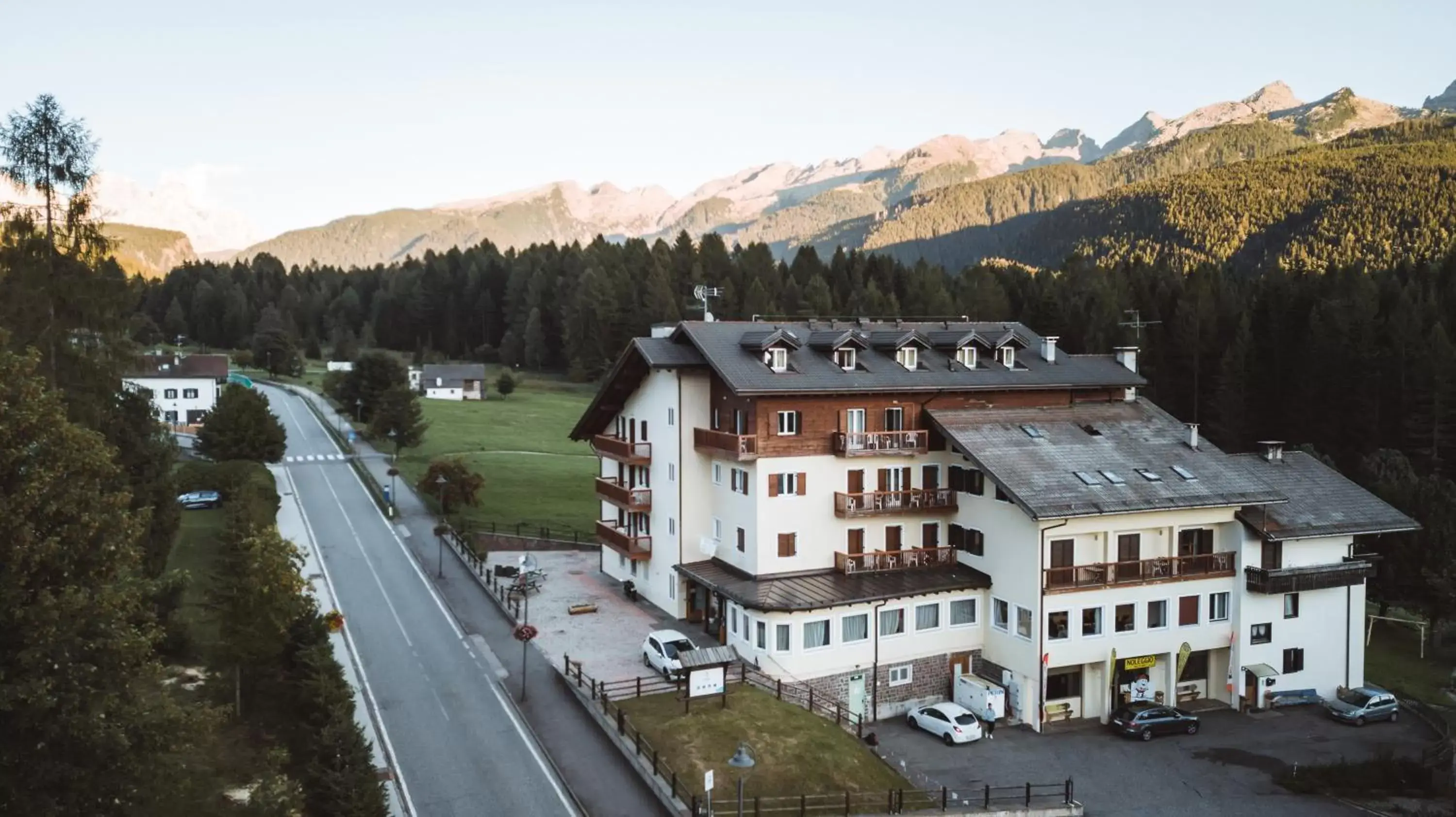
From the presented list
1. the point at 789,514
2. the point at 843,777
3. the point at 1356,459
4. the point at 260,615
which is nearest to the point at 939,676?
the point at 789,514

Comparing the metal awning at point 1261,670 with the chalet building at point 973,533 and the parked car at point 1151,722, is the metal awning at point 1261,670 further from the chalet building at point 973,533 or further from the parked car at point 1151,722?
the parked car at point 1151,722

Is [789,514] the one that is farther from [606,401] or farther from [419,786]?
[419,786]

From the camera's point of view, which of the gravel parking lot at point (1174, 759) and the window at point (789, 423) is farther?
the window at point (789, 423)

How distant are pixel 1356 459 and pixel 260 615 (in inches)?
3192

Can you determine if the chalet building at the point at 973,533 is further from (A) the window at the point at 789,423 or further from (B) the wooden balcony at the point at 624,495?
(B) the wooden balcony at the point at 624,495

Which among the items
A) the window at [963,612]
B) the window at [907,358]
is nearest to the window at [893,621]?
the window at [963,612]

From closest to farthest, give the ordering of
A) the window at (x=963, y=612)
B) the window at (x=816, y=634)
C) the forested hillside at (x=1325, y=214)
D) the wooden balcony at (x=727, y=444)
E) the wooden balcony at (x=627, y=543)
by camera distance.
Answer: the window at (x=816, y=634) < the wooden balcony at (x=727, y=444) < the window at (x=963, y=612) < the wooden balcony at (x=627, y=543) < the forested hillside at (x=1325, y=214)

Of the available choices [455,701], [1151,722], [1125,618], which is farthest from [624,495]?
[1151,722]

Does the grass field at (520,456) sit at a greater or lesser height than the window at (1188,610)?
greater

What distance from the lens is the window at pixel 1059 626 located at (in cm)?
3997

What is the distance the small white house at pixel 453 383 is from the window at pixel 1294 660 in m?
94.5

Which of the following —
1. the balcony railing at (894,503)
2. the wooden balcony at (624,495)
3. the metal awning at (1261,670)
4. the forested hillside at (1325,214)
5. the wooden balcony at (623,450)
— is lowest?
the metal awning at (1261,670)

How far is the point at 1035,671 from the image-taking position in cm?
3969

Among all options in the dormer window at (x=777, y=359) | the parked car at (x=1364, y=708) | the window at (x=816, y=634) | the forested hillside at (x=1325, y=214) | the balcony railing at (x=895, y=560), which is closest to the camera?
the window at (x=816, y=634)
